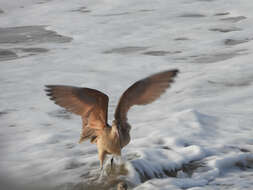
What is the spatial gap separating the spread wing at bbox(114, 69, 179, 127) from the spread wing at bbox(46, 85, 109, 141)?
0.45ft

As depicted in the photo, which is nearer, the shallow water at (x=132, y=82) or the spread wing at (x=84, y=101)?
the spread wing at (x=84, y=101)

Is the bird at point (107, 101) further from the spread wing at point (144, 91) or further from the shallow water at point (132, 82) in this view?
the shallow water at point (132, 82)

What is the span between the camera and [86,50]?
9.73 metres

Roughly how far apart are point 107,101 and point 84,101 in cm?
20

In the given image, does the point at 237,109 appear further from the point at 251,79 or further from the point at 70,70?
the point at 70,70

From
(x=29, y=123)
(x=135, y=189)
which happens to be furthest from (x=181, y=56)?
(x=135, y=189)

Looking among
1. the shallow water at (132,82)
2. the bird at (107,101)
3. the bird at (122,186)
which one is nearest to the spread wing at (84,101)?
the bird at (107,101)

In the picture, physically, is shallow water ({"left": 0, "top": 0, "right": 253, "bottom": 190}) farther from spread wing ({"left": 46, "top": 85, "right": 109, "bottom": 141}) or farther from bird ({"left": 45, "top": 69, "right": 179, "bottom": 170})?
spread wing ({"left": 46, "top": 85, "right": 109, "bottom": 141})

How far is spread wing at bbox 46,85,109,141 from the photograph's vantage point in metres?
4.50

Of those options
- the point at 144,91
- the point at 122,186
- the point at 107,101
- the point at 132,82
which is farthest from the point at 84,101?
the point at 132,82

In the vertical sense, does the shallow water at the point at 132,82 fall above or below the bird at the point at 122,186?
below

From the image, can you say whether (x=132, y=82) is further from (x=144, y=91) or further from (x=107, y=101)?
(x=107, y=101)

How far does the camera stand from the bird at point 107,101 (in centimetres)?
448

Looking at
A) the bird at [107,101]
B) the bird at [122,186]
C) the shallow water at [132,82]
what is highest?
the bird at [107,101]
